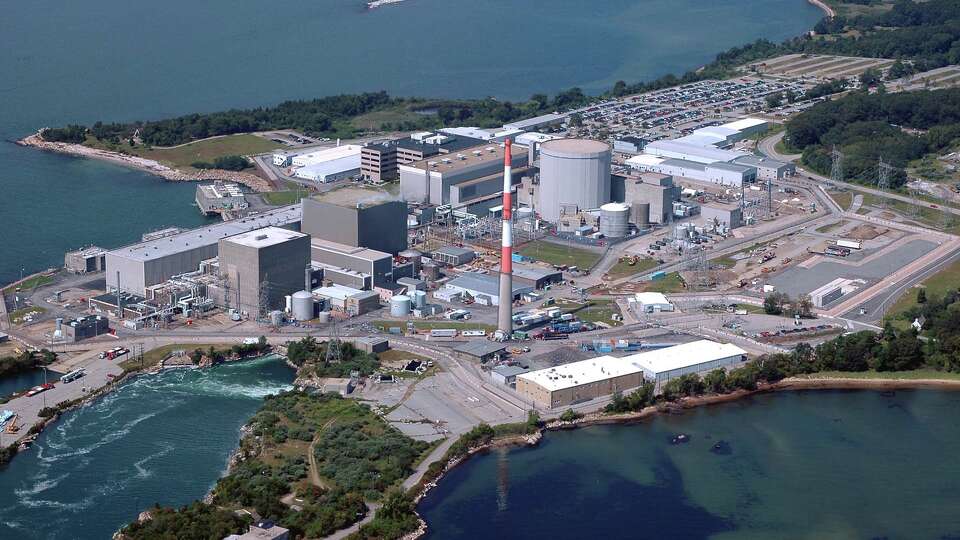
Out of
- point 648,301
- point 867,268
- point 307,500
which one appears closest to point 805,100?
point 867,268

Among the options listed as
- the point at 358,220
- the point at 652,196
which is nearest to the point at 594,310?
the point at 358,220

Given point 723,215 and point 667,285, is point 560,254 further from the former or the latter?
point 723,215

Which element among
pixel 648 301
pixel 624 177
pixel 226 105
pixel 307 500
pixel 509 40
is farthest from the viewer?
pixel 509 40

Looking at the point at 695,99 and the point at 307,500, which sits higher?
the point at 695,99

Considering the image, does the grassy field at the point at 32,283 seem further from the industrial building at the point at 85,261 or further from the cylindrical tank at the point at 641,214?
the cylindrical tank at the point at 641,214

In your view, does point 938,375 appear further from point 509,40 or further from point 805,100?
point 509,40

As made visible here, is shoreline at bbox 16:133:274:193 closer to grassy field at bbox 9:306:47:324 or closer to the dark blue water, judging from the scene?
grassy field at bbox 9:306:47:324

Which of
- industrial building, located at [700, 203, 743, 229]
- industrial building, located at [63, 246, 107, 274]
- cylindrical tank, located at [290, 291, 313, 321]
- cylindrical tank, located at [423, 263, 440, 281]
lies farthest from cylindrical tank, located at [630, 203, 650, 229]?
industrial building, located at [63, 246, 107, 274]

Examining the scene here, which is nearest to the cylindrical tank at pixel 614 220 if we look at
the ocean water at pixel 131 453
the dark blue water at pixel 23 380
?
the ocean water at pixel 131 453
